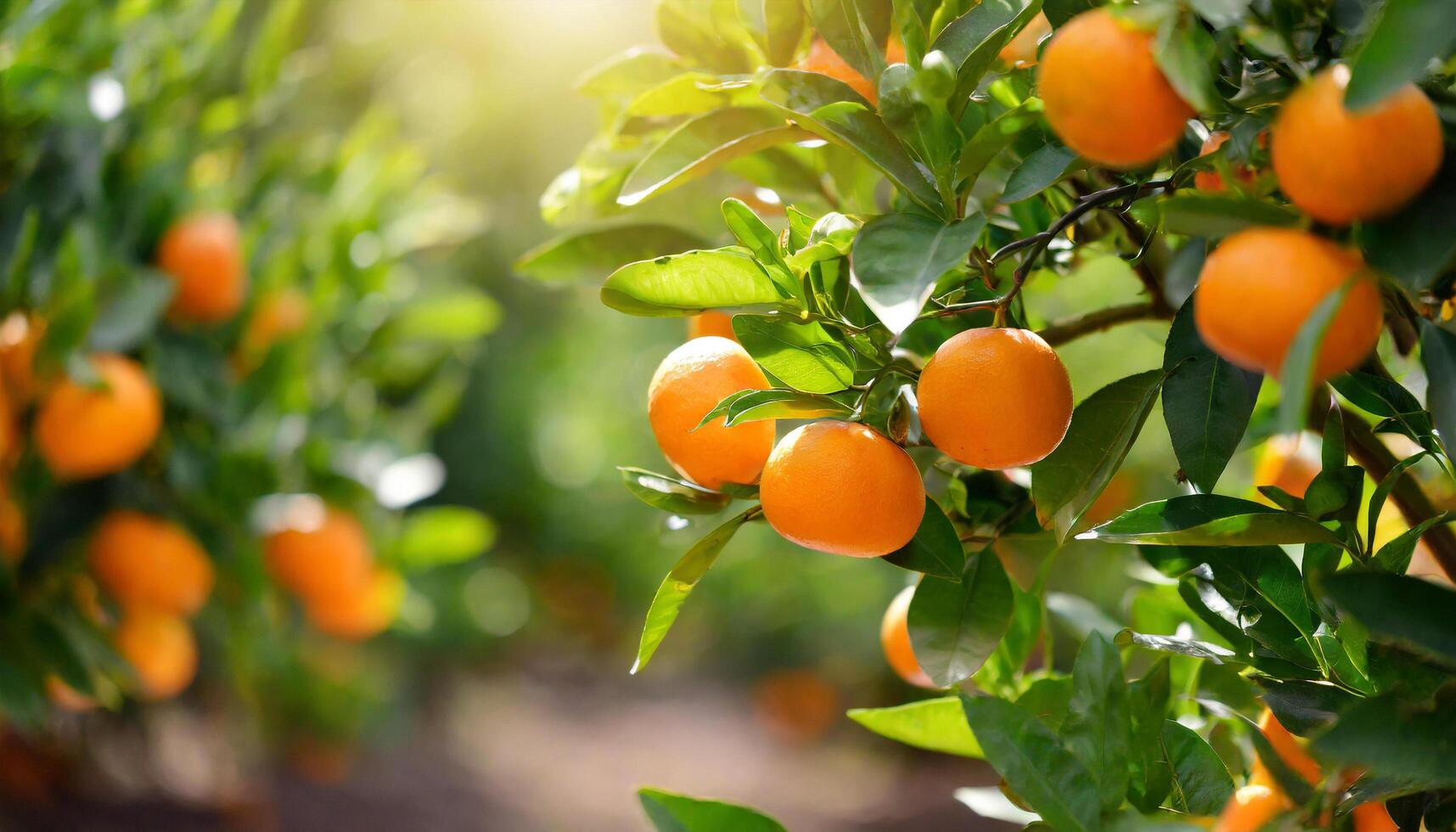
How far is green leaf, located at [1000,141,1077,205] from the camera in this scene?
1.13 feet

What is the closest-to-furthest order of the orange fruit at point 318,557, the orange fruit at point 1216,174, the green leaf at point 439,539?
the orange fruit at point 1216,174 → the orange fruit at point 318,557 → the green leaf at point 439,539

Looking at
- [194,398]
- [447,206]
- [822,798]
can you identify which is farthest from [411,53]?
[822,798]

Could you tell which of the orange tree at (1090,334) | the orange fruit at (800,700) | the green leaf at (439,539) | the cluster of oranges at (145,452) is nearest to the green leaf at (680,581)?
the orange tree at (1090,334)

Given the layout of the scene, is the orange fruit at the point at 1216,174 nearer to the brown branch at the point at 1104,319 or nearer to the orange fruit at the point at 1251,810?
the brown branch at the point at 1104,319

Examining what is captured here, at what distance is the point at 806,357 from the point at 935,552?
3.7 inches

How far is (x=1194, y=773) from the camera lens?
0.42 m

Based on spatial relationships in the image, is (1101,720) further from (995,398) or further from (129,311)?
(129,311)

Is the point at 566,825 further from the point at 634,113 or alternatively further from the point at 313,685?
the point at 634,113

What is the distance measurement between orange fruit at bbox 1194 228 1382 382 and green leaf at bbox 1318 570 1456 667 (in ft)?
0.25

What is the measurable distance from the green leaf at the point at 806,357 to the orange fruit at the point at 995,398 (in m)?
0.04

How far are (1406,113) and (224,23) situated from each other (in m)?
0.97

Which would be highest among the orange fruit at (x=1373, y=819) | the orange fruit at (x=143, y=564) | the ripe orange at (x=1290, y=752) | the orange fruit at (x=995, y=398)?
the orange fruit at (x=995, y=398)

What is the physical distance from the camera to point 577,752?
2703 mm

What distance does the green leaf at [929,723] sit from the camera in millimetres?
447
